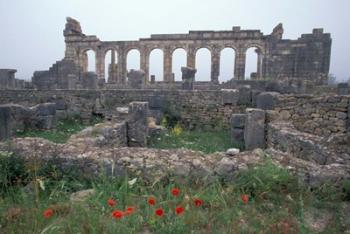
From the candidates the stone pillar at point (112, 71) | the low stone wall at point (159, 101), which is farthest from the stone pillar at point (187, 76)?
the stone pillar at point (112, 71)

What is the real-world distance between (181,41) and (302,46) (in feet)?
37.0

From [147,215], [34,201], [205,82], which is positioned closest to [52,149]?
[34,201]

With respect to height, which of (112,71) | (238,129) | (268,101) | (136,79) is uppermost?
(112,71)

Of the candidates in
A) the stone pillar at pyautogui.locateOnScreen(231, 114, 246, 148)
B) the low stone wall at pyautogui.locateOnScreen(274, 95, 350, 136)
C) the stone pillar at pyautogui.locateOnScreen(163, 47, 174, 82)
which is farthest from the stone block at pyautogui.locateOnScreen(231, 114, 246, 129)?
the stone pillar at pyautogui.locateOnScreen(163, 47, 174, 82)

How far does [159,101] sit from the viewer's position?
1195cm

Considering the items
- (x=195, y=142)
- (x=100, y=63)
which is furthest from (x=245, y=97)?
(x=100, y=63)

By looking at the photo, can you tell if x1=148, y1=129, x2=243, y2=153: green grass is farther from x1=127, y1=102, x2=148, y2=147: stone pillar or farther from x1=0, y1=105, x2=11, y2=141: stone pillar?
x1=0, y1=105, x2=11, y2=141: stone pillar

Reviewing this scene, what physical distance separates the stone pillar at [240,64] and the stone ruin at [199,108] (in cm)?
10

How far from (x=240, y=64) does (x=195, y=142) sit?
19.1 metres

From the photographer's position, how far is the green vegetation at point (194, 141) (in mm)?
8258

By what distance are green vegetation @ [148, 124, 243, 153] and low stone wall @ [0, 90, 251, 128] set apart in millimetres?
1410

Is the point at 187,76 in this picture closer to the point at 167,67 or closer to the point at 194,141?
the point at 167,67

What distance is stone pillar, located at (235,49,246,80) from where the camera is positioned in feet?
86.1

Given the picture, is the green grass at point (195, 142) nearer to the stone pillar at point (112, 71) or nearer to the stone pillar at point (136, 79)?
the stone pillar at point (136, 79)
